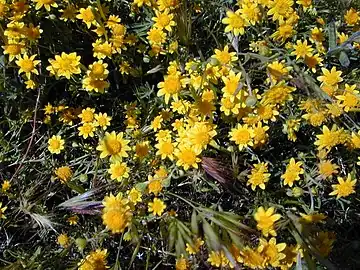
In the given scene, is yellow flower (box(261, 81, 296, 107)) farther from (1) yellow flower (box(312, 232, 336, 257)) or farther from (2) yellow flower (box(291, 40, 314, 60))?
(1) yellow flower (box(312, 232, 336, 257))

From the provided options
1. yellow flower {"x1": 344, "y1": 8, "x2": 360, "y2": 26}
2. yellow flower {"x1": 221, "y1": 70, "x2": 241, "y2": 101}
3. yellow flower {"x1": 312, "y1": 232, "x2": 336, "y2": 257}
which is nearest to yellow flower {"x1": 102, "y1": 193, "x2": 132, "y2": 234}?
yellow flower {"x1": 221, "y1": 70, "x2": 241, "y2": 101}

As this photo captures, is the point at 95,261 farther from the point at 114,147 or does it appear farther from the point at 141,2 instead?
the point at 141,2

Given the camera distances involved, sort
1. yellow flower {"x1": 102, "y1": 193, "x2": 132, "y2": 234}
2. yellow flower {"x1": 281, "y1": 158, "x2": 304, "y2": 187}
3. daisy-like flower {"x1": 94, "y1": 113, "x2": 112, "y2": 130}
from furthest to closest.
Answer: daisy-like flower {"x1": 94, "y1": 113, "x2": 112, "y2": 130}
yellow flower {"x1": 281, "y1": 158, "x2": 304, "y2": 187}
yellow flower {"x1": 102, "y1": 193, "x2": 132, "y2": 234}

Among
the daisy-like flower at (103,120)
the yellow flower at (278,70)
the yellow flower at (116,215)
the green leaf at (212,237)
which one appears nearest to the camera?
the green leaf at (212,237)

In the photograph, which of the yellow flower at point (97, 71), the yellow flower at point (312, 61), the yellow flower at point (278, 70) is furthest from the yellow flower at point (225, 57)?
the yellow flower at point (97, 71)

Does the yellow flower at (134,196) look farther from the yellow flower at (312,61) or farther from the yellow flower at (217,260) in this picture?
the yellow flower at (312,61)

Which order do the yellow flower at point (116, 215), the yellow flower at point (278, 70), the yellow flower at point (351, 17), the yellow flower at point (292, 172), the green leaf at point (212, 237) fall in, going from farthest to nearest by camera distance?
the yellow flower at point (351, 17), the yellow flower at point (292, 172), the yellow flower at point (278, 70), the yellow flower at point (116, 215), the green leaf at point (212, 237)

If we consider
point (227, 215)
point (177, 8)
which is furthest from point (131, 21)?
point (227, 215)
